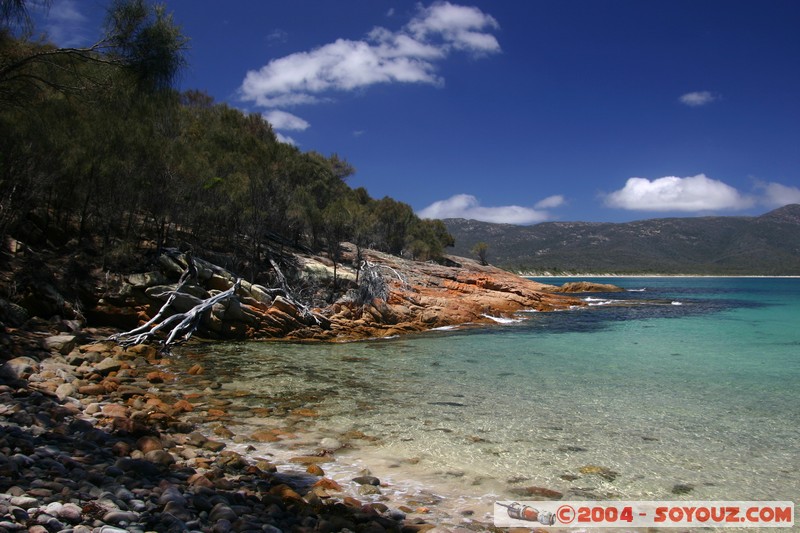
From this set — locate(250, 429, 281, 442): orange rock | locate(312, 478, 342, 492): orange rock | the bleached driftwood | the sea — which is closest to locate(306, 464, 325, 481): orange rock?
the sea

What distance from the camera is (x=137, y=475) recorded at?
558cm

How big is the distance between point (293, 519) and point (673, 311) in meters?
40.7

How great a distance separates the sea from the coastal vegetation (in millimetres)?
6934

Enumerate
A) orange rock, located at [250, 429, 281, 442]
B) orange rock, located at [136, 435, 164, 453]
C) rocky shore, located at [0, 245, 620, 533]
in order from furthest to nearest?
orange rock, located at [250, 429, 281, 442] → orange rock, located at [136, 435, 164, 453] → rocky shore, located at [0, 245, 620, 533]

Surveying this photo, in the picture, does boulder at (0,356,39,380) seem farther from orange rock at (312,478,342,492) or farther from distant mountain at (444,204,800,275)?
distant mountain at (444,204,800,275)

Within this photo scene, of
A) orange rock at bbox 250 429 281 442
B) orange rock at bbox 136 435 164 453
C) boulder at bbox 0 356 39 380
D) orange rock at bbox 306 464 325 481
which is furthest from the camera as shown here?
boulder at bbox 0 356 39 380

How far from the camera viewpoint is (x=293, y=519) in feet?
16.6

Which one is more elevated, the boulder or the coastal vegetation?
the coastal vegetation

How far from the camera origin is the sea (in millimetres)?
6773

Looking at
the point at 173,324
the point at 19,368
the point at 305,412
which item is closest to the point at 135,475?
the point at 305,412

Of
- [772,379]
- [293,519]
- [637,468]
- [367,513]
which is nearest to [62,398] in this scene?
[293,519]

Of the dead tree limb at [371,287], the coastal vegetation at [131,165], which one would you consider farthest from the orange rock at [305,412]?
the dead tree limb at [371,287]

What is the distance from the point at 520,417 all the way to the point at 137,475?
7.10m

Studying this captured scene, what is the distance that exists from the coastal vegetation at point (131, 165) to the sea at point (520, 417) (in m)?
6.93
